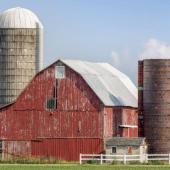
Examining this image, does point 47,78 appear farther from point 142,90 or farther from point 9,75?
point 9,75

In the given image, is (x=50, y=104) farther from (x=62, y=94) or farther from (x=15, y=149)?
(x=15, y=149)

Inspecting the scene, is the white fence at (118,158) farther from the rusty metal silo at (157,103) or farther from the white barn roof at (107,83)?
the white barn roof at (107,83)

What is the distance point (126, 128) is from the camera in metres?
73.2

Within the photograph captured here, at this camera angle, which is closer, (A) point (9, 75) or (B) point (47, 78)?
(B) point (47, 78)

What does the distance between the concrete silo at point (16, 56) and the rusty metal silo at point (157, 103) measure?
1599cm

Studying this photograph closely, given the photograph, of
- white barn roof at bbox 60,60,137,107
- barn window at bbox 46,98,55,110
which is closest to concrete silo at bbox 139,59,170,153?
white barn roof at bbox 60,60,137,107

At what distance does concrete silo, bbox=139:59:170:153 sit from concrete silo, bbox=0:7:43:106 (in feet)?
52.4

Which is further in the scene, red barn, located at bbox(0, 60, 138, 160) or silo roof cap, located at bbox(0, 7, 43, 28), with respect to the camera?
silo roof cap, located at bbox(0, 7, 43, 28)

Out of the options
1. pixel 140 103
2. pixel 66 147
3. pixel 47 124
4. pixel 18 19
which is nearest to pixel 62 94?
pixel 47 124

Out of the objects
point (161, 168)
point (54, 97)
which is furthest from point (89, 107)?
point (161, 168)

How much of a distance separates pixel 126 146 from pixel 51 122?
5.77 metres

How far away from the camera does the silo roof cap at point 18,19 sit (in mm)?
84375

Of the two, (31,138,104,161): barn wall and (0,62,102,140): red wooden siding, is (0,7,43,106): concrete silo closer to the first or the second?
(0,62,102,140): red wooden siding

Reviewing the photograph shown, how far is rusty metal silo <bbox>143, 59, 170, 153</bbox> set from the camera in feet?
228
